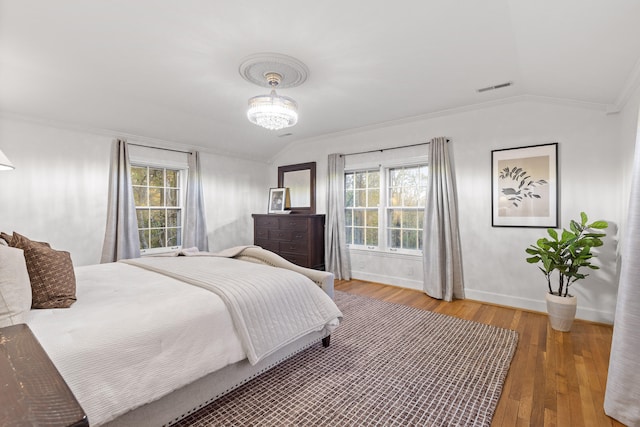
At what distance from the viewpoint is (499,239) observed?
3.71m

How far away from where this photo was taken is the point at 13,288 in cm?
147

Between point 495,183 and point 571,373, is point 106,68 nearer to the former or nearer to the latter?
point 495,183

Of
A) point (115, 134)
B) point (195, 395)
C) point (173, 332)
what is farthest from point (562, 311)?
point (115, 134)

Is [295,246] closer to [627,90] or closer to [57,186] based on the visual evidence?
[57,186]

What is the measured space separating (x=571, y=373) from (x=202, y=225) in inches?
195

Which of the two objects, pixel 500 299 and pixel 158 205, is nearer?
pixel 500 299

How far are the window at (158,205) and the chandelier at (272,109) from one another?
2.81 m

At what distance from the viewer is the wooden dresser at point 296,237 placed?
5.02 metres

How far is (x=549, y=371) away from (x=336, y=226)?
3351 mm

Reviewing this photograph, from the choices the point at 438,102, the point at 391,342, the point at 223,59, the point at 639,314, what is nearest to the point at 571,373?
the point at 639,314

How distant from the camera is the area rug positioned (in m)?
1.73

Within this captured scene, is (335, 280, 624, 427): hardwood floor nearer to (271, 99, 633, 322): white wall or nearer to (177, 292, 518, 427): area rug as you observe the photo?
(177, 292, 518, 427): area rug

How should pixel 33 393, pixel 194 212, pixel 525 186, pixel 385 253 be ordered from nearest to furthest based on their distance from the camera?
pixel 33 393 < pixel 525 186 < pixel 385 253 < pixel 194 212

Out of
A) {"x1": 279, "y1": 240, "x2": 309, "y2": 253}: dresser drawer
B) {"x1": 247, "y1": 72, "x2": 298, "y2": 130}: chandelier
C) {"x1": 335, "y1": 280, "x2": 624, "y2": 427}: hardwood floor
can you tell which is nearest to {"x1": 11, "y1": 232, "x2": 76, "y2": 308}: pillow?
→ {"x1": 247, "y1": 72, "x2": 298, "y2": 130}: chandelier
